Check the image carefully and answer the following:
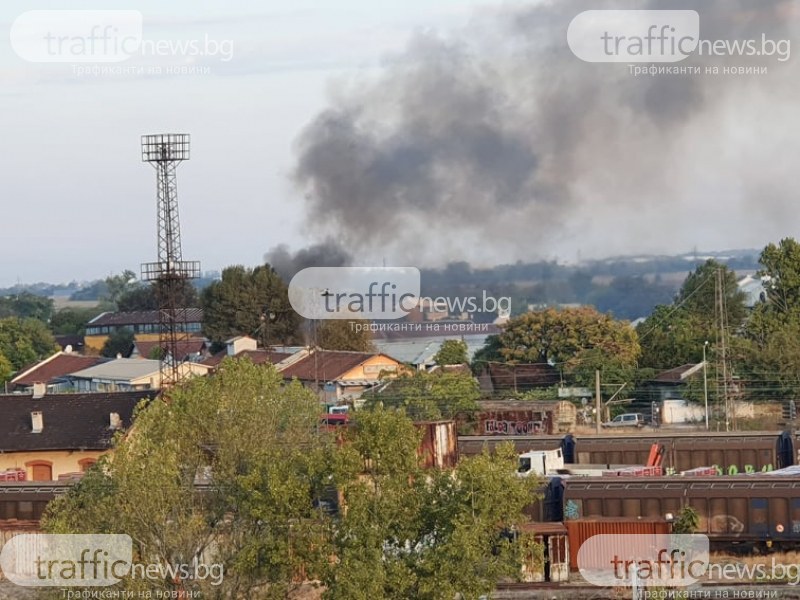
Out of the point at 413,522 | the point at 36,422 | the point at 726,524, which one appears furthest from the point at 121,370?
the point at 413,522

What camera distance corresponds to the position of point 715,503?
24.2 meters

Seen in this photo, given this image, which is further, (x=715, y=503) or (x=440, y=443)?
(x=440, y=443)

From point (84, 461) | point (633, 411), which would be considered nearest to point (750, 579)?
point (84, 461)

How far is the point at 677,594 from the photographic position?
1727 centimetres

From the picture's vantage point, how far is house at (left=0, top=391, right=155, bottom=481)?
3269 cm

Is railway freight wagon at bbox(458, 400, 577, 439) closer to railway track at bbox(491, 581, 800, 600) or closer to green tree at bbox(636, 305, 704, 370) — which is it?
green tree at bbox(636, 305, 704, 370)

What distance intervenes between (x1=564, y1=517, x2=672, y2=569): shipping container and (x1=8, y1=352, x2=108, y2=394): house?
3480 centimetres

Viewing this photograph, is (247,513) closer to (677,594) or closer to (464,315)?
(677,594)

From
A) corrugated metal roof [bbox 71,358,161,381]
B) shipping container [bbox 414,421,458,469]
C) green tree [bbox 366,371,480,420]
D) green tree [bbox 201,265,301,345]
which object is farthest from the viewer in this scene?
green tree [bbox 201,265,301,345]

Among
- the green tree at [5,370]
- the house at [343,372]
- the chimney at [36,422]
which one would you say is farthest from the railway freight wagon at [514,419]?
the green tree at [5,370]

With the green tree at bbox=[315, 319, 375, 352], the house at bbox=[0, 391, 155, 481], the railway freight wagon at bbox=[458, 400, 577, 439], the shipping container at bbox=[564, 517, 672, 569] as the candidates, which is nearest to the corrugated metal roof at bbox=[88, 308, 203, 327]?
the green tree at bbox=[315, 319, 375, 352]

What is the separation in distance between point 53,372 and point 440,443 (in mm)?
33281

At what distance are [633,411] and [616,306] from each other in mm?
31841

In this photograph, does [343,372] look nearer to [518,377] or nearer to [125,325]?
[518,377]
